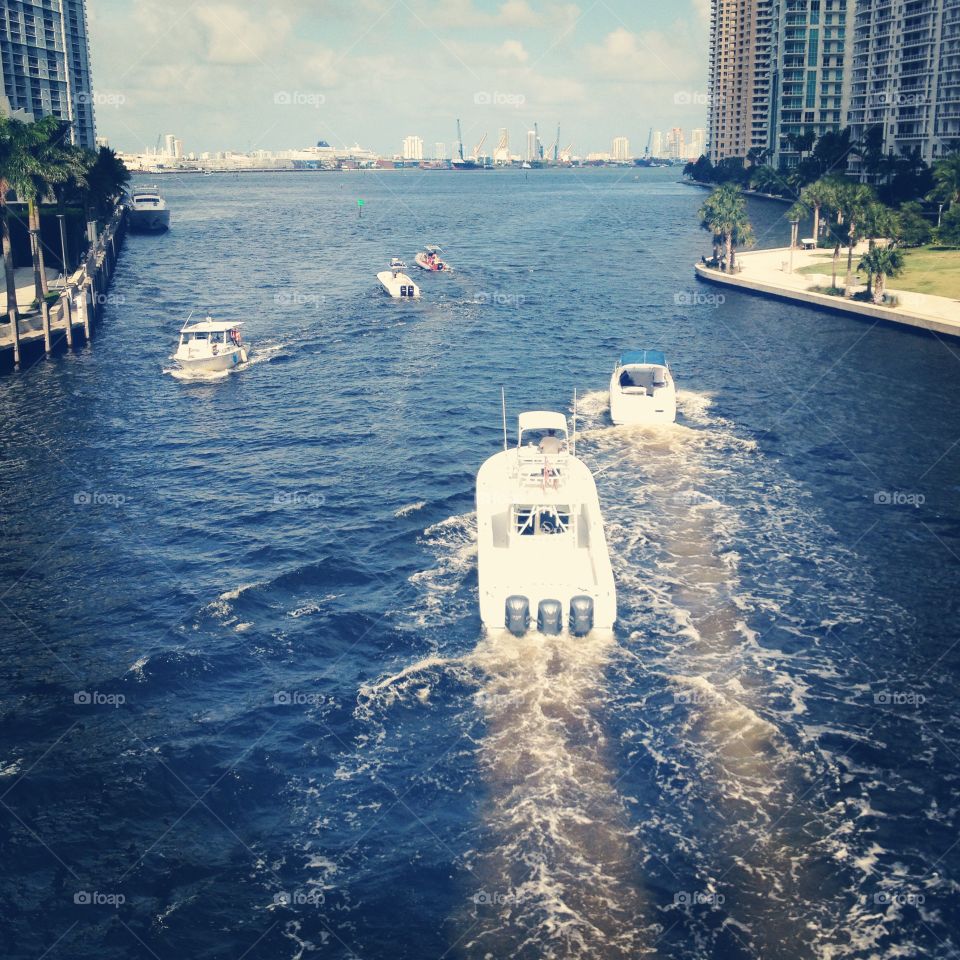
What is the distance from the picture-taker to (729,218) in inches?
4198

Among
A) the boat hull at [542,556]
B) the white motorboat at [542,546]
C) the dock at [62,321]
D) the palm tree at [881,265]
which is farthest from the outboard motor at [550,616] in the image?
the palm tree at [881,265]

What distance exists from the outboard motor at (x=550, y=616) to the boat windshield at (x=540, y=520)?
4.14m

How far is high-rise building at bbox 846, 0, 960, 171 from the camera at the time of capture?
16012 centimetres

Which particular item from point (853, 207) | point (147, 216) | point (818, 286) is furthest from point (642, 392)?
point (147, 216)

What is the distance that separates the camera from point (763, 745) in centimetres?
2789

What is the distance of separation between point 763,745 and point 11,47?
7771 inches

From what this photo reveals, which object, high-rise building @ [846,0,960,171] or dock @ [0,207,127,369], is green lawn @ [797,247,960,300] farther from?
dock @ [0,207,127,369]

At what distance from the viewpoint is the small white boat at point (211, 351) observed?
71188mm

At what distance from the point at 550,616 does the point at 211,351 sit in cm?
4756

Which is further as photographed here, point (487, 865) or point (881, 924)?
point (487, 865)

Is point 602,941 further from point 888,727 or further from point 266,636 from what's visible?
point 266,636

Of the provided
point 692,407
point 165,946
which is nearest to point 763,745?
point 165,946

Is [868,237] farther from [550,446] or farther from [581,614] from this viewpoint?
[581,614]

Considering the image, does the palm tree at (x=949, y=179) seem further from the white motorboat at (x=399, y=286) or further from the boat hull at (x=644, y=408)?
the boat hull at (x=644, y=408)
